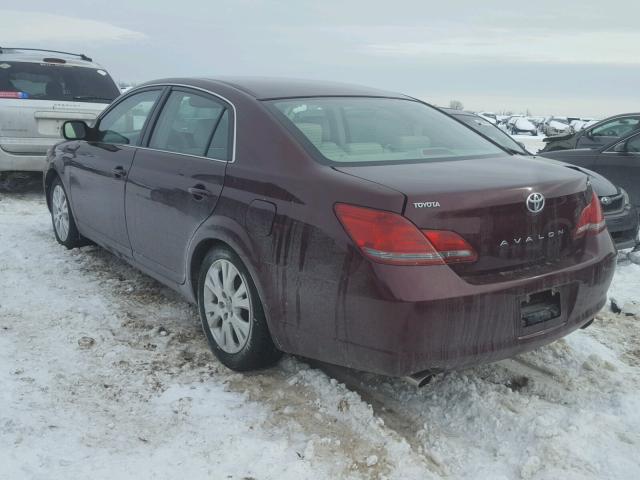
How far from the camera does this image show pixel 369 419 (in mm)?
2949

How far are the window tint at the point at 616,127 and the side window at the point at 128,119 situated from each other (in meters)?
7.22

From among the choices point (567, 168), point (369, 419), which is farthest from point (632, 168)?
point (369, 419)

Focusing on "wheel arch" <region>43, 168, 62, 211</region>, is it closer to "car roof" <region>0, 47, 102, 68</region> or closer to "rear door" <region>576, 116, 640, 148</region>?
"car roof" <region>0, 47, 102, 68</region>

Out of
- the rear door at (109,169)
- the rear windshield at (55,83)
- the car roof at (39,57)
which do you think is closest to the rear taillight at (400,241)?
the rear door at (109,169)

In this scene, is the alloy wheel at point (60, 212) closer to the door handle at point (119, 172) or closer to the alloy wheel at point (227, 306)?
the door handle at point (119, 172)

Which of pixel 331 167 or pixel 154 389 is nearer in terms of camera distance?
pixel 331 167

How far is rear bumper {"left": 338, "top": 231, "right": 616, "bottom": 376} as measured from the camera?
8.39 feet

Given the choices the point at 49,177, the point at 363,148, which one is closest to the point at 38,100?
the point at 49,177

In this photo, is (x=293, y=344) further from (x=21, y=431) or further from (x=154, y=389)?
(x=21, y=431)

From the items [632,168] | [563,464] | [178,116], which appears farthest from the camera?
[632,168]

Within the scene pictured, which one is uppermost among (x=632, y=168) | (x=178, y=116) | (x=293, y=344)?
(x=178, y=116)

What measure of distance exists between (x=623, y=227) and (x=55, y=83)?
6.73 m

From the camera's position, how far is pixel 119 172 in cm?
438

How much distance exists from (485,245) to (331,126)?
1.11m
